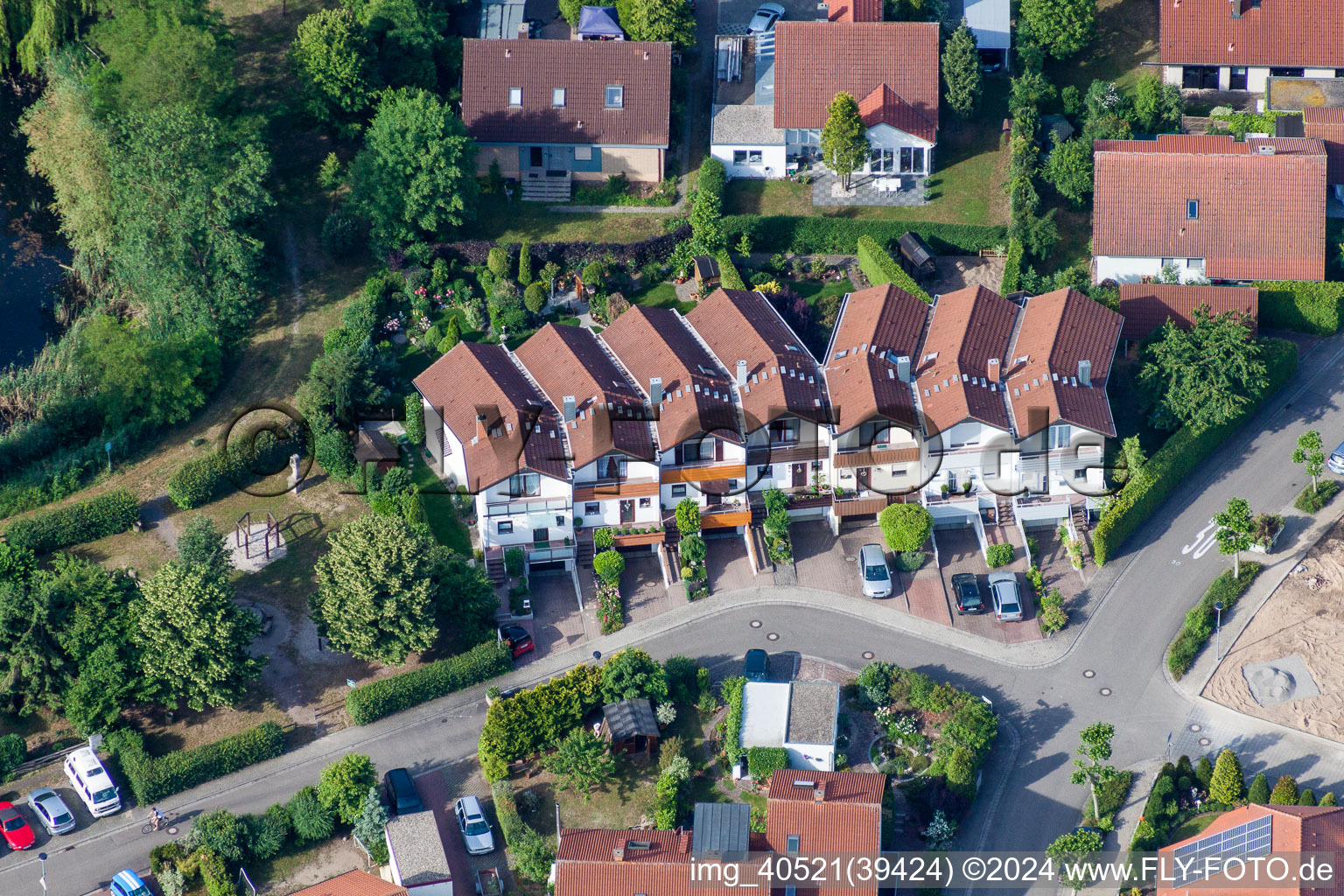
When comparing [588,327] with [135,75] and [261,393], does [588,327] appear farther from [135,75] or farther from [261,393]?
[135,75]

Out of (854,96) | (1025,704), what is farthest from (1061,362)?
(854,96)

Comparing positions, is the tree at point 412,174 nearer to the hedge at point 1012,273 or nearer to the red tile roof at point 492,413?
the red tile roof at point 492,413

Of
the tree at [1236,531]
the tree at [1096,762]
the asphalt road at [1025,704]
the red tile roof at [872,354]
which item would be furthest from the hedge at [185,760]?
the tree at [1236,531]

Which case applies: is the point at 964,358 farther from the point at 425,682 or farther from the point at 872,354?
the point at 425,682

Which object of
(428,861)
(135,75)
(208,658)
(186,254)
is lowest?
(428,861)

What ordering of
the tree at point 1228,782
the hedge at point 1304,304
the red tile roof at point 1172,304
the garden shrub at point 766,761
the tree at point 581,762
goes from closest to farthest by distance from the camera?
the tree at point 1228,782 < the tree at point 581,762 < the garden shrub at point 766,761 < the red tile roof at point 1172,304 < the hedge at point 1304,304

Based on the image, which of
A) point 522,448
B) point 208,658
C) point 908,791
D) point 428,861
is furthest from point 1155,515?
point 208,658

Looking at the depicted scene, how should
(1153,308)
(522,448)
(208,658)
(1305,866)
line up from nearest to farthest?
(1305,866) → (208,658) → (522,448) → (1153,308)
